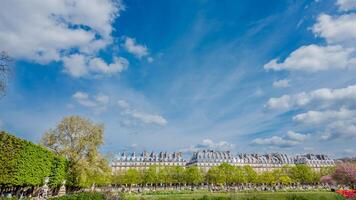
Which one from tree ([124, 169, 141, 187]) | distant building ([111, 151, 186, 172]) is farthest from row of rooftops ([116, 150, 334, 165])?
tree ([124, 169, 141, 187])

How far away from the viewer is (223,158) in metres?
133

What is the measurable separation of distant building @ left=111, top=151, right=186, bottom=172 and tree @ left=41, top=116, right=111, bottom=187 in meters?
76.4

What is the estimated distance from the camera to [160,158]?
129750 millimetres

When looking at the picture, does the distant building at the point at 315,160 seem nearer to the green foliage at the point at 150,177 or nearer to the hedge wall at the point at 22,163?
the green foliage at the point at 150,177

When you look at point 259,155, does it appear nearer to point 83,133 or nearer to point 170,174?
point 170,174

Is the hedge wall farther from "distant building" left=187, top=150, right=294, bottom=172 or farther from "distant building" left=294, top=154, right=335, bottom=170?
"distant building" left=294, top=154, right=335, bottom=170

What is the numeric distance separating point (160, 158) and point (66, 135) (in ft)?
290

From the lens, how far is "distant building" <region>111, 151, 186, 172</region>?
122306 mm

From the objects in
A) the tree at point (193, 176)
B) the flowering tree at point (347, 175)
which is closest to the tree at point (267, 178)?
the tree at point (193, 176)

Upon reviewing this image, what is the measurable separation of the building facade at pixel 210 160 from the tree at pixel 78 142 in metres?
75.7

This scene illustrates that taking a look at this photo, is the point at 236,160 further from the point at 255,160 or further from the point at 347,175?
the point at 347,175

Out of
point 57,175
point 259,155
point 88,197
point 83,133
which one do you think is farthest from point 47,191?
point 259,155

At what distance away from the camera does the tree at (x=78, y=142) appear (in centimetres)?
4375

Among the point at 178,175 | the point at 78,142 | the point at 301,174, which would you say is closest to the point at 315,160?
the point at 301,174
